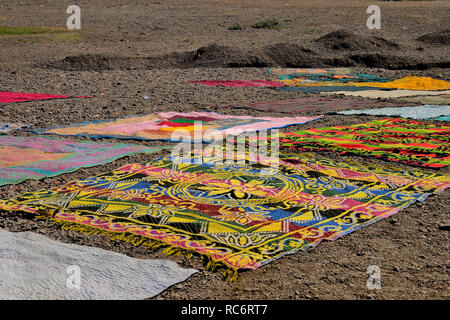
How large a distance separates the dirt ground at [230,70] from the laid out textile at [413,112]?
1.16ft

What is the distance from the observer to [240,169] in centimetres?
482

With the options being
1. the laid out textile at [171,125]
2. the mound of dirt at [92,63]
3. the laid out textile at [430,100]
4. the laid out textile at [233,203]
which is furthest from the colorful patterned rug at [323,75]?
the laid out textile at [233,203]

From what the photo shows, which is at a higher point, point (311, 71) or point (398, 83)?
point (311, 71)

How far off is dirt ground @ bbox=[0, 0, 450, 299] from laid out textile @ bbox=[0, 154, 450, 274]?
0.12 metres

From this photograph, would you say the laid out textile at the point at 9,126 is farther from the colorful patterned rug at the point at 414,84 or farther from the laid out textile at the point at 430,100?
the colorful patterned rug at the point at 414,84

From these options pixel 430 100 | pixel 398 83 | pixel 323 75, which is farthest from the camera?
pixel 323 75

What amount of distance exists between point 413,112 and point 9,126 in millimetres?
4993

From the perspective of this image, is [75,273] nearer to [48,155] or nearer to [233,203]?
[233,203]

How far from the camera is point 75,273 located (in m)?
2.89

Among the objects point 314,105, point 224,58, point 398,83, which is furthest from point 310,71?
point 314,105

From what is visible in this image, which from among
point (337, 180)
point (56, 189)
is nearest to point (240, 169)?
point (337, 180)

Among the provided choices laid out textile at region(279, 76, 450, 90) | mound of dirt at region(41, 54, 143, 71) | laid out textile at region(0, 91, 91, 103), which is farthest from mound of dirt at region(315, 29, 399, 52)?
laid out textile at region(0, 91, 91, 103)

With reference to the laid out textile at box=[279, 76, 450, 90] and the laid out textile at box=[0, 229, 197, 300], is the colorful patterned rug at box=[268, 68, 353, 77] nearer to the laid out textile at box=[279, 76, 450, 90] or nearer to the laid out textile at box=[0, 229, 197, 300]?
the laid out textile at box=[279, 76, 450, 90]
